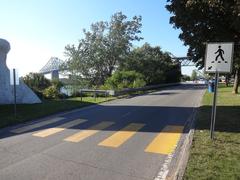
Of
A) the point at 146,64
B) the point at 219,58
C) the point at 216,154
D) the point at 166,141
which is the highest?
the point at 146,64

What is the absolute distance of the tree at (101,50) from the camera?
163 feet

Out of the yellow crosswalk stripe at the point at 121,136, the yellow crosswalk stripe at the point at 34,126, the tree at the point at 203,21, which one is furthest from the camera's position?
the tree at the point at 203,21

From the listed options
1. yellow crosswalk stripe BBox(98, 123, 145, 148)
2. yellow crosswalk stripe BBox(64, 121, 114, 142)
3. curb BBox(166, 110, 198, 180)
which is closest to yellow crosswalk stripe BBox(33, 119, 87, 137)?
yellow crosswalk stripe BBox(64, 121, 114, 142)

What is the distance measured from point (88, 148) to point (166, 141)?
2456 mm

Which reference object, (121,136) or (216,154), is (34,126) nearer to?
(121,136)

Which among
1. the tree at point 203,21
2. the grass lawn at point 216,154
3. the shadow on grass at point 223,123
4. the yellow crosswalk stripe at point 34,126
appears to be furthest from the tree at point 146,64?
the grass lawn at point 216,154

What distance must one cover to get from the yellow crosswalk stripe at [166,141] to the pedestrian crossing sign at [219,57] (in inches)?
93.0

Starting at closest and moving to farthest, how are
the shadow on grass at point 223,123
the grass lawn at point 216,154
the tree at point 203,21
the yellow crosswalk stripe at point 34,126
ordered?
the grass lawn at point 216,154, the shadow on grass at point 223,123, the yellow crosswalk stripe at point 34,126, the tree at point 203,21

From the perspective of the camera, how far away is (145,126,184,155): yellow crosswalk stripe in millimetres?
9240

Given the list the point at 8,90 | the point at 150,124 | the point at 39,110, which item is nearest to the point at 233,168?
the point at 150,124

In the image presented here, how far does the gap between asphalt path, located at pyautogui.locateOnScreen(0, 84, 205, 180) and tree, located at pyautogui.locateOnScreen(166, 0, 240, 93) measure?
419cm

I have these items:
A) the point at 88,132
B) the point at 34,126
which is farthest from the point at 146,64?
the point at 88,132

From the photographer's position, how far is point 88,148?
9367mm

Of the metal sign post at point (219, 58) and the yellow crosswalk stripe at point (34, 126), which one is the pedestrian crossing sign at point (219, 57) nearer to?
the metal sign post at point (219, 58)
